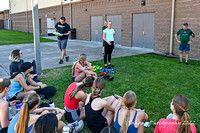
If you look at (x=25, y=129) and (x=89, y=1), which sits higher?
(x=89, y=1)

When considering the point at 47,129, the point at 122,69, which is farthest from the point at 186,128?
the point at 122,69

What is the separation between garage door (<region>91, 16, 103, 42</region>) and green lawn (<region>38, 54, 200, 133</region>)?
345 inches

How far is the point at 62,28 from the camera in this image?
28.5 ft

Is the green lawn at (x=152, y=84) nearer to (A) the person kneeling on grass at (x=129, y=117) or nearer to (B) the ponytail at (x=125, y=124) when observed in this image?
(A) the person kneeling on grass at (x=129, y=117)

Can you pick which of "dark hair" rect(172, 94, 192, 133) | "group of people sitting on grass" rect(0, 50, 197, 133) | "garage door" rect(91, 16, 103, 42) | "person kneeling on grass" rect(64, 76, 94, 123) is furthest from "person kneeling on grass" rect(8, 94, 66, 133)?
"garage door" rect(91, 16, 103, 42)

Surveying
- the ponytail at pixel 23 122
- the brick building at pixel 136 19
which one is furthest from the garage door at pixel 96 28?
the ponytail at pixel 23 122

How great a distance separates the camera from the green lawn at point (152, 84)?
4.11 meters

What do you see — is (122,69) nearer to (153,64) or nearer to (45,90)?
(153,64)

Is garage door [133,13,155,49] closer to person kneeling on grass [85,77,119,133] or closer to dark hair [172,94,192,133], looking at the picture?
person kneeling on grass [85,77,119,133]

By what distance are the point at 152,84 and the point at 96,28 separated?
39.9ft

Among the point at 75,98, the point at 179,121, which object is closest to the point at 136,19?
the point at 75,98

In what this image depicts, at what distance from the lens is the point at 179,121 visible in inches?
87.3

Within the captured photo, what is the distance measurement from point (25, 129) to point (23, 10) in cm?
3553

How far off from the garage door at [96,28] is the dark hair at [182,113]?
47.4 feet
